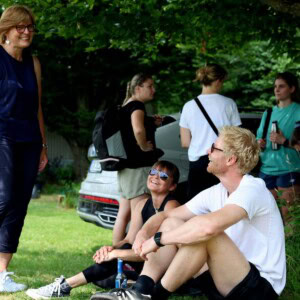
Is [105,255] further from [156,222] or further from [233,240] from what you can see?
[233,240]

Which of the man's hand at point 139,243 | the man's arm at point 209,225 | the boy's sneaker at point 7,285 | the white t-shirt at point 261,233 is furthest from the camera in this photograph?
the boy's sneaker at point 7,285

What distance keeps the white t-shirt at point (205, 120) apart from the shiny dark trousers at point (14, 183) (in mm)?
1670

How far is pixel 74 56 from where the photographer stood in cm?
1830

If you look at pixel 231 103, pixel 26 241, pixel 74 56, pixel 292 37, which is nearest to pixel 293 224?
pixel 231 103

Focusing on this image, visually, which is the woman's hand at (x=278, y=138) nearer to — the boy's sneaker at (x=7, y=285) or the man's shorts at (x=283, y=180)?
the man's shorts at (x=283, y=180)

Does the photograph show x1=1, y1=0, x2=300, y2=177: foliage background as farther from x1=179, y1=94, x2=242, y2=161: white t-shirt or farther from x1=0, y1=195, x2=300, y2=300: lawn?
x1=0, y1=195, x2=300, y2=300: lawn

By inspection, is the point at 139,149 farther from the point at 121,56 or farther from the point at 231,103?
the point at 121,56

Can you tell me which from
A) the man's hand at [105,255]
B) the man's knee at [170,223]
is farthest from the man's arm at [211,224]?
the man's hand at [105,255]

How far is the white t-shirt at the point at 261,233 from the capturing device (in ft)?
13.1

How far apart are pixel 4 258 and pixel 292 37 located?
467 cm

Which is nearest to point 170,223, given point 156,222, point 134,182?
point 156,222

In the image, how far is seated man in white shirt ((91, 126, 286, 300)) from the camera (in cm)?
394

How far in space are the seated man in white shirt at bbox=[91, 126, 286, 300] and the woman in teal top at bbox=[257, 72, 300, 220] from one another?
8.29ft

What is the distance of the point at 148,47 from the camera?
30.0 feet
